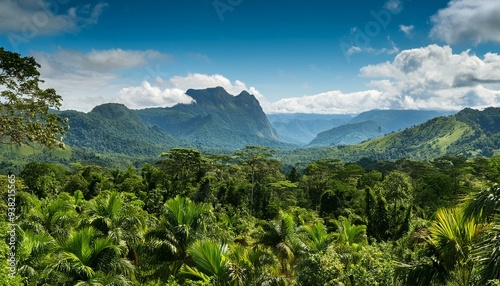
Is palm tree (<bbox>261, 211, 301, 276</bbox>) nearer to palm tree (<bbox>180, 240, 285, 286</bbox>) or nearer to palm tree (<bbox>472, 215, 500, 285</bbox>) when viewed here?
palm tree (<bbox>180, 240, 285, 286</bbox>)

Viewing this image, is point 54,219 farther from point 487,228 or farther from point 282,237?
point 487,228

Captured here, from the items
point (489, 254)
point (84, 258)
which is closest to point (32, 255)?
point (84, 258)

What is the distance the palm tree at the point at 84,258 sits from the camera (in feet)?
39.1

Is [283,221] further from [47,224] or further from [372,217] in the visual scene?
[372,217]

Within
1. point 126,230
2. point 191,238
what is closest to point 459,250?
point 191,238

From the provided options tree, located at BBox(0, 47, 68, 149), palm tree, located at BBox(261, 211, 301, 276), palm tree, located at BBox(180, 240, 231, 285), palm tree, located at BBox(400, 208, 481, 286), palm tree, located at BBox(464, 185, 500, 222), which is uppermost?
tree, located at BBox(0, 47, 68, 149)

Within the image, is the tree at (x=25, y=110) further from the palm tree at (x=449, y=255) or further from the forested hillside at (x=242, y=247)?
the palm tree at (x=449, y=255)

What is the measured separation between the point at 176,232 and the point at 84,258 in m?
3.85

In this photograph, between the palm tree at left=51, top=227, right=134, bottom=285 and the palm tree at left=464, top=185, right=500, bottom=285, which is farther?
the palm tree at left=51, top=227, right=134, bottom=285

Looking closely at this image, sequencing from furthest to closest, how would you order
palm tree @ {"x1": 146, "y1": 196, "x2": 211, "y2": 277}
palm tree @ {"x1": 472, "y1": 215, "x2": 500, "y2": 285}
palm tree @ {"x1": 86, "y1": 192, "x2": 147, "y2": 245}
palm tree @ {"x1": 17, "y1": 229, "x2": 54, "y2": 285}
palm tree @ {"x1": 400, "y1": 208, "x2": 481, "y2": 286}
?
palm tree @ {"x1": 86, "y1": 192, "x2": 147, "y2": 245} → palm tree @ {"x1": 146, "y1": 196, "x2": 211, "y2": 277} → palm tree @ {"x1": 17, "y1": 229, "x2": 54, "y2": 285} → palm tree @ {"x1": 400, "y1": 208, "x2": 481, "y2": 286} → palm tree @ {"x1": 472, "y1": 215, "x2": 500, "y2": 285}

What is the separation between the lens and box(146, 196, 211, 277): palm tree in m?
15.0

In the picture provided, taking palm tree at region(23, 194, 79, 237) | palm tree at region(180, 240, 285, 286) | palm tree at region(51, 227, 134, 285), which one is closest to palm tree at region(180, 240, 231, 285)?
palm tree at region(180, 240, 285, 286)

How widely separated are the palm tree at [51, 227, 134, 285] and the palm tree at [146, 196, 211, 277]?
7.69 ft

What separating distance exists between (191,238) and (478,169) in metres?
71.7
